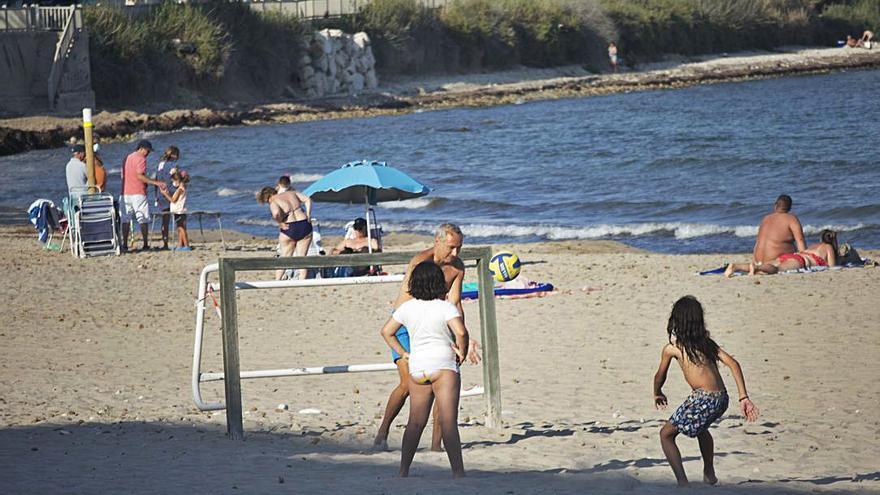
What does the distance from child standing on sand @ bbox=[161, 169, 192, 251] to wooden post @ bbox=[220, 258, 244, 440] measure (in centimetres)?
987

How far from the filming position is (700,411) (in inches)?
253

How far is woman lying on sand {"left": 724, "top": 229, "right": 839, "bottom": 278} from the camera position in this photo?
14578 mm

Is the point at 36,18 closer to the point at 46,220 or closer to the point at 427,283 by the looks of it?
the point at 46,220

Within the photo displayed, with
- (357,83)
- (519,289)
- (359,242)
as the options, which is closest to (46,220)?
(359,242)

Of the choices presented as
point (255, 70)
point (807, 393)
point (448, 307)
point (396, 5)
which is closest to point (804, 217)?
point (807, 393)

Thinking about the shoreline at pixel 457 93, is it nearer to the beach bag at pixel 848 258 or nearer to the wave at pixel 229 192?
the wave at pixel 229 192

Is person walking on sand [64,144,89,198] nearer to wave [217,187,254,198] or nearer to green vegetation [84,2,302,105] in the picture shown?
wave [217,187,254,198]

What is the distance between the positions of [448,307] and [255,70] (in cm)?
6332

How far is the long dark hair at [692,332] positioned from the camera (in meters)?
6.44

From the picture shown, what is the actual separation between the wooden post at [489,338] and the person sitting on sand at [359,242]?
6.77m

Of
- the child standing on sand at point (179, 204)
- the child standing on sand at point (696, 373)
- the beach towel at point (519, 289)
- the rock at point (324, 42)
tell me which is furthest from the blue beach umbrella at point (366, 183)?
the rock at point (324, 42)

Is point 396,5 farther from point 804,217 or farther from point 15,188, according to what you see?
point 804,217

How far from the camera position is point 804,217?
890 inches

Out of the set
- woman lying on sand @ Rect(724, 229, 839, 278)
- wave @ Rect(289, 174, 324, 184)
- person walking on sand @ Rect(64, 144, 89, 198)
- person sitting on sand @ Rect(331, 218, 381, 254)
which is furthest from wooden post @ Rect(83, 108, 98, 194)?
wave @ Rect(289, 174, 324, 184)
